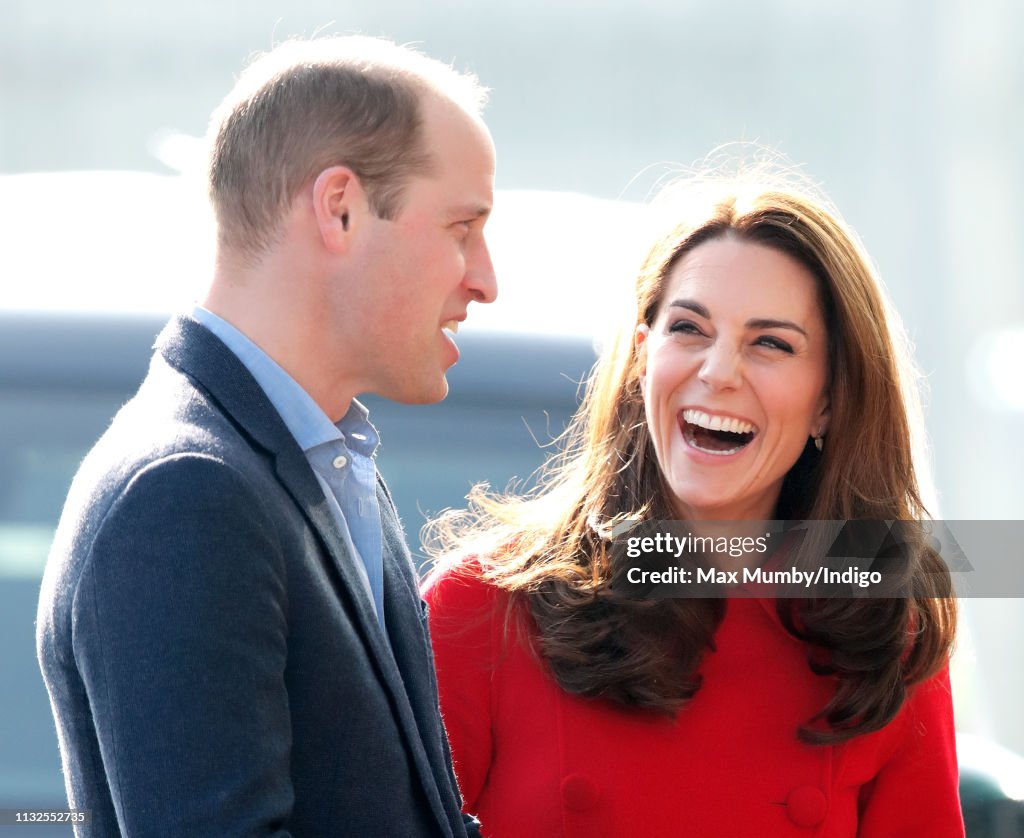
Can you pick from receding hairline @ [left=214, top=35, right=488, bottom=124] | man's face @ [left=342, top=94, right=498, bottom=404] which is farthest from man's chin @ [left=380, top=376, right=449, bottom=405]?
receding hairline @ [left=214, top=35, right=488, bottom=124]

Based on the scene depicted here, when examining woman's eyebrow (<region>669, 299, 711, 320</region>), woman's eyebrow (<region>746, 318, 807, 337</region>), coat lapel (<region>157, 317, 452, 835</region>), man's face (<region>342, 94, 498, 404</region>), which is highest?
woman's eyebrow (<region>669, 299, 711, 320</region>)

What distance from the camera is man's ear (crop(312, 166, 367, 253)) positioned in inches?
72.4

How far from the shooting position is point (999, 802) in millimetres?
2643

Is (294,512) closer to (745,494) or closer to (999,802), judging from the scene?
(745,494)

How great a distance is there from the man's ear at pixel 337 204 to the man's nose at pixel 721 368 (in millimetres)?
834

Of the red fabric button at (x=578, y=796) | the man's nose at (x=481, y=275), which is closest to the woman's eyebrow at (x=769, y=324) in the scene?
the man's nose at (x=481, y=275)

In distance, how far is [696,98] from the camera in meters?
13.4

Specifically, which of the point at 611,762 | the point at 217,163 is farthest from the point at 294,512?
the point at 611,762

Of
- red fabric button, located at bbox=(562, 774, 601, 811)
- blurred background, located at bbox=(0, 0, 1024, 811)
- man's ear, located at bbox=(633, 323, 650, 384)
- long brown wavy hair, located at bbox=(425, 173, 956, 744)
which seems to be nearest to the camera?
red fabric button, located at bbox=(562, 774, 601, 811)

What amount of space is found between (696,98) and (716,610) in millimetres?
11204

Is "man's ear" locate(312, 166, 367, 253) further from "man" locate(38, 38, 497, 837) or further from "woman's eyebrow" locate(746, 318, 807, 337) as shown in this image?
"woman's eyebrow" locate(746, 318, 807, 337)

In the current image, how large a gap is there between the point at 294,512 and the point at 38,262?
1.41 metres

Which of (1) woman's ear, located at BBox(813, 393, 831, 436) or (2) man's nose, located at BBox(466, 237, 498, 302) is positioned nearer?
(2) man's nose, located at BBox(466, 237, 498, 302)

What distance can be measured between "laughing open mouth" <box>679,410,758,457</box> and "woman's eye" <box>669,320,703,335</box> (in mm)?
135
